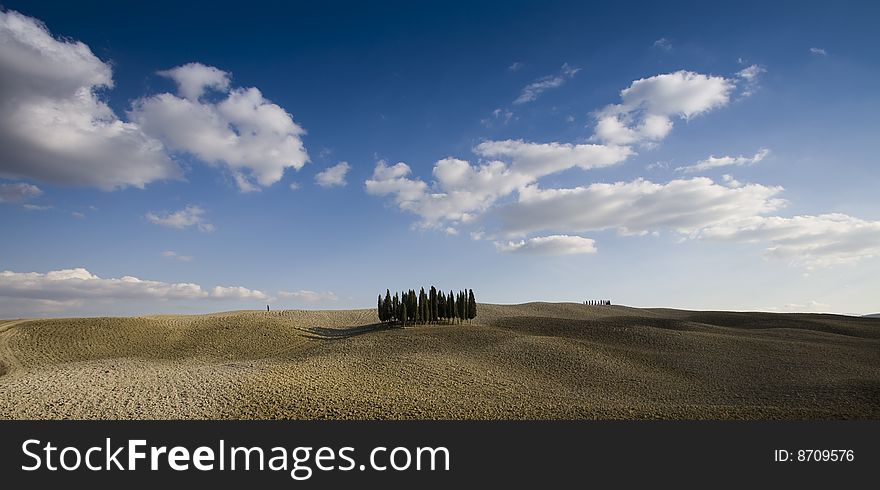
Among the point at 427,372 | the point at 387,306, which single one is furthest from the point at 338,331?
the point at 427,372

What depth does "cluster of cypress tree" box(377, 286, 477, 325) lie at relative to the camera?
5969cm

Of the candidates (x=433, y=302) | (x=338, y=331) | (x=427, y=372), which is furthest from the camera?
(x=433, y=302)

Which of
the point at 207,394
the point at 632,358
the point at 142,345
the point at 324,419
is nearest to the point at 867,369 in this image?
the point at 632,358

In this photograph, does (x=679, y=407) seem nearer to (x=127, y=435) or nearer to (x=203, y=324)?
(x=127, y=435)

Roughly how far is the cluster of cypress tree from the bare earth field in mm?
4367

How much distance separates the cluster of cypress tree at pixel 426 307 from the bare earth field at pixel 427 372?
4.37m

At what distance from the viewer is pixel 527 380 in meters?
30.7

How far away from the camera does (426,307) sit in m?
60.2

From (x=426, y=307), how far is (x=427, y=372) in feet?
96.8

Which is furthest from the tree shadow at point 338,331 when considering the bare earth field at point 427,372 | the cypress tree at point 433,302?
the cypress tree at point 433,302

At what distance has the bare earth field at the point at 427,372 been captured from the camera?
70.6 ft

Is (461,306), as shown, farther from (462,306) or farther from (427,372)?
(427,372)

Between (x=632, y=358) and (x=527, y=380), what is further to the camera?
(x=632, y=358)

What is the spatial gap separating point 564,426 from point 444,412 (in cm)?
545
